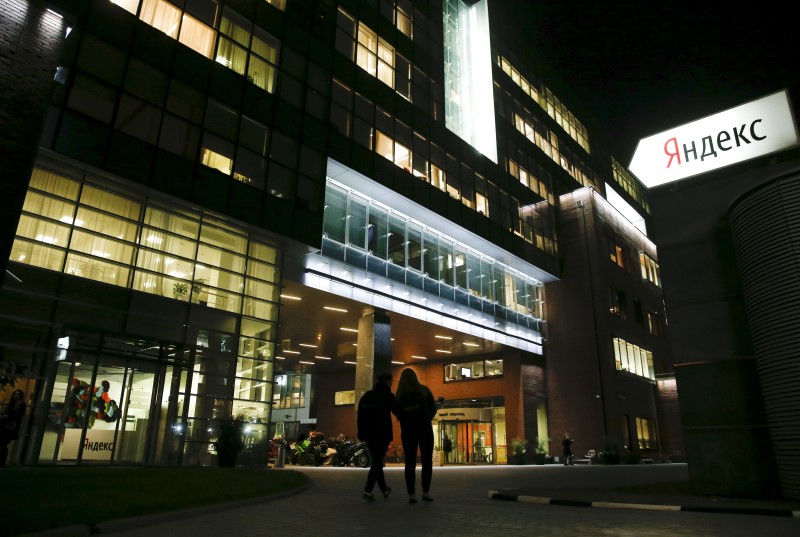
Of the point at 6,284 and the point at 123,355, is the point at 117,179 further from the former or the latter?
the point at 123,355

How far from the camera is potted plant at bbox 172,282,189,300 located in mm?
17391

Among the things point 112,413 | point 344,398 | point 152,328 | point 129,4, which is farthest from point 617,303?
point 129,4

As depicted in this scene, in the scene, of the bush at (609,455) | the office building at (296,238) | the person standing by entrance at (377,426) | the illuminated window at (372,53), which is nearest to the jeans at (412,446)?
the person standing by entrance at (377,426)

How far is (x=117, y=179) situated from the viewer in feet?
52.8

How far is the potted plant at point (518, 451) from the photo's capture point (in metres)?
31.9

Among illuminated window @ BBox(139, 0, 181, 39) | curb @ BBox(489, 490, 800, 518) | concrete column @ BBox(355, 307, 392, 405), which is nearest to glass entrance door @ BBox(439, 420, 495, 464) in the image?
concrete column @ BBox(355, 307, 392, 405)

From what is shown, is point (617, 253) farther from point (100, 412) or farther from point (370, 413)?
point (370, 413)

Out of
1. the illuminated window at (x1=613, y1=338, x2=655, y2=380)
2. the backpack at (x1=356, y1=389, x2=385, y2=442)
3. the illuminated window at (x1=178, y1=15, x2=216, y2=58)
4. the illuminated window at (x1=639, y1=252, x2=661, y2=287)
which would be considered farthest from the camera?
the illuminated window at (x1=639, y1=252, x2=661, y2=287)

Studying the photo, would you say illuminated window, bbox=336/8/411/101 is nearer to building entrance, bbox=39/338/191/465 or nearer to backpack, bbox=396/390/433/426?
building entrance, bbox=39/338/191/465

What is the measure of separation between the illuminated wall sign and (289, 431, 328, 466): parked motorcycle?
61.1 ft

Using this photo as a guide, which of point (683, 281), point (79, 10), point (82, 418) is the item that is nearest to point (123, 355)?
point (82, 418)

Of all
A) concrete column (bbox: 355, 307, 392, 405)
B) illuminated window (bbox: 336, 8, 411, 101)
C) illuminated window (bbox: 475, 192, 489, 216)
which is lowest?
concrete column (bbox: 355, 307, 392, 405)

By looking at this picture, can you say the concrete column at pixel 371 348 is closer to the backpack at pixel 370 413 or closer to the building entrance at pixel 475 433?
the building entrance at pixel 475 433

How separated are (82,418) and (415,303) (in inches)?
584
